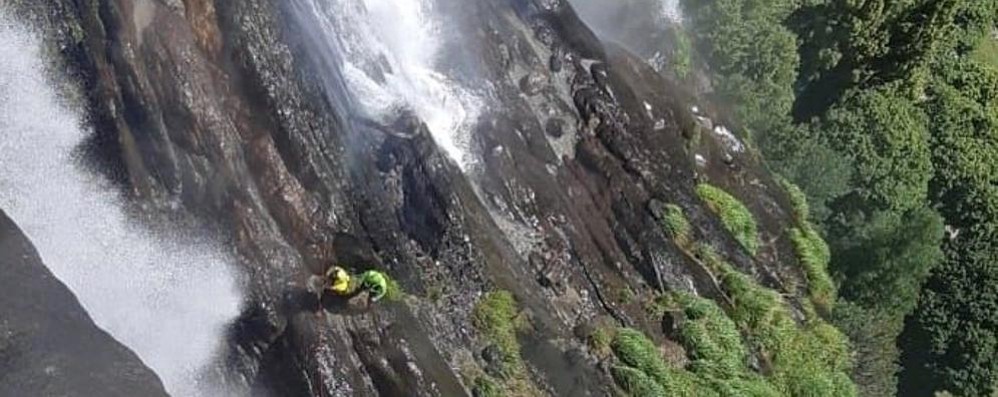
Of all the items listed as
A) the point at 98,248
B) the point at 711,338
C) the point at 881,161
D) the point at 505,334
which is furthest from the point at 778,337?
the point at 98,248

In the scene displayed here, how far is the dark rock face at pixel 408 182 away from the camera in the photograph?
22188 millimetres

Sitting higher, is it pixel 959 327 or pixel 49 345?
pixel 959 327

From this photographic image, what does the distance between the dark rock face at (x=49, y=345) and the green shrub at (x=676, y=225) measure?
61.5 ft

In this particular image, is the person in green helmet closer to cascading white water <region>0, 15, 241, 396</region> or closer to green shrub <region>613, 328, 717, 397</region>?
cascading white water <region>0, 15, 241, 396</region>

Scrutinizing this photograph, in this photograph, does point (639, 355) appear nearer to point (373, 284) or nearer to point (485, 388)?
point (485, 388)

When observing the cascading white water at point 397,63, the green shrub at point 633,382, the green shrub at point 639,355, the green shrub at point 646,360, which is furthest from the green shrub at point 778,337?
the cascading white water at point 397,63

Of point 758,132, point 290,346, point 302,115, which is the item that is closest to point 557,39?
point 758,132

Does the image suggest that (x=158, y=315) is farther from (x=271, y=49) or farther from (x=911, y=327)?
(x=911, y=327)

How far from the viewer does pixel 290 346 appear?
22.5 m

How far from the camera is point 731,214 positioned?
35.6 meters

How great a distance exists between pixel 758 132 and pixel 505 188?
42.4 ft

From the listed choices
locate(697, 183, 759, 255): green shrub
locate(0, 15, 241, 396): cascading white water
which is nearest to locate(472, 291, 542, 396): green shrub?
locate(0, 15, 241, 396): cascading white water

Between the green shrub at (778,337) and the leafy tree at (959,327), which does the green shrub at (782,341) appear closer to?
the green shrub at (778,337)

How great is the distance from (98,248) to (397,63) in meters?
10.3
